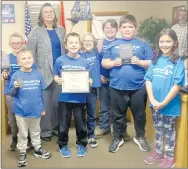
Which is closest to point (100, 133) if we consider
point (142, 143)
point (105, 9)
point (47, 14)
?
point (142, 143)

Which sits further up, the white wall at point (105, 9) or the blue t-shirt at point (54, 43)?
the white wall at point (105, 9)

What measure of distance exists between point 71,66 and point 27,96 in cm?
37

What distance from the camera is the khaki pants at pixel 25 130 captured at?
6.25 feet

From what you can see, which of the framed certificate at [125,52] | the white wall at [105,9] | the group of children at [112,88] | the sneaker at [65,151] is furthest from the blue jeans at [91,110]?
the white wall at [105,9]

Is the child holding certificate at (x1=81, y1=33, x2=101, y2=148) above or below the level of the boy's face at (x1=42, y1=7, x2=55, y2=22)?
below

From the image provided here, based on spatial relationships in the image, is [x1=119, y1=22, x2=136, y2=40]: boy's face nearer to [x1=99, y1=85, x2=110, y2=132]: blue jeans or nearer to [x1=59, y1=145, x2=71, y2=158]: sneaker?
[x1=99, y1=85, x2=110, y2=132]: blue jeans

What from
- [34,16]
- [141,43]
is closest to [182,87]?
[141,43]

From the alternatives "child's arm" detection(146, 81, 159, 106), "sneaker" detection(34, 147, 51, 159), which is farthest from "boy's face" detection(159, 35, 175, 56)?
"sneaker" detection(34, 147, 51, 159)

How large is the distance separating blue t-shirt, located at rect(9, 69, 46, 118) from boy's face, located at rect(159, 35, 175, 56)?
2.86 ft

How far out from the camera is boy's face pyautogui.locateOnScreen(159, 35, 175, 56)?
175cm

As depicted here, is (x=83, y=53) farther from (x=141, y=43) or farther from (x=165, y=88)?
(x=165, y=88)

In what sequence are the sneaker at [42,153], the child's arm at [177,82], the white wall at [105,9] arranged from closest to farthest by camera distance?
the child's arm at [177,82] → the sneaker at [42,153] → the white wall at [105,9]

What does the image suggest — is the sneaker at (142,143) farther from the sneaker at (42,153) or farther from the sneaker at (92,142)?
the sneaker at (42,153)

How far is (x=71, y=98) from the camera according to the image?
196cm
